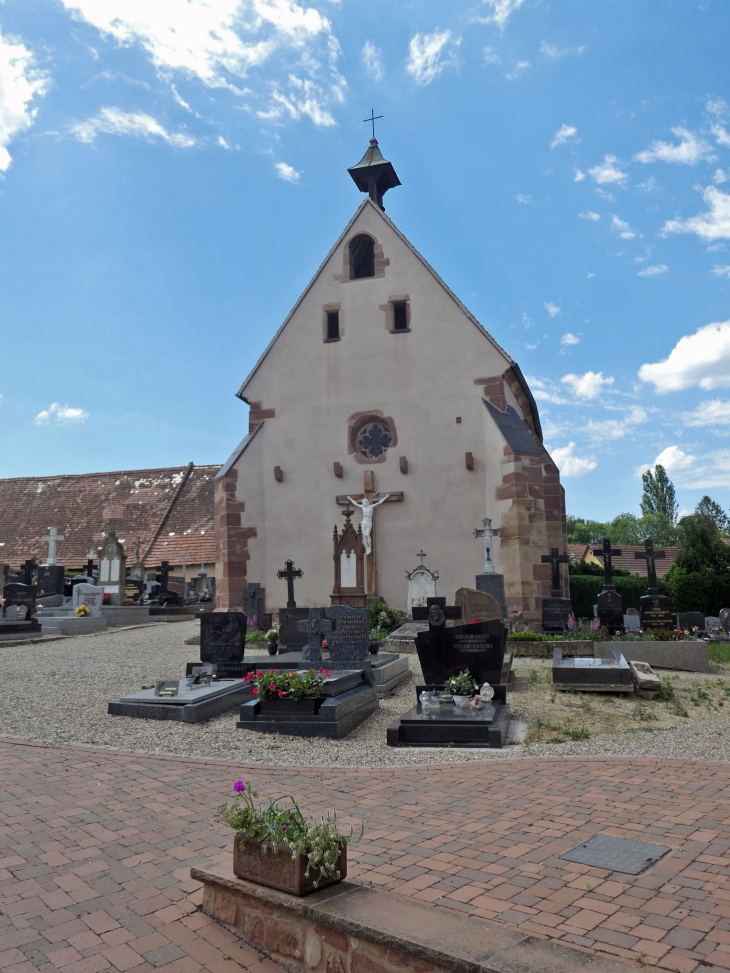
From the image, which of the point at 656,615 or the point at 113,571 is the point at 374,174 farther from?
the point at 656,615

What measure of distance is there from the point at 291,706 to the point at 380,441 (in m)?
12.8

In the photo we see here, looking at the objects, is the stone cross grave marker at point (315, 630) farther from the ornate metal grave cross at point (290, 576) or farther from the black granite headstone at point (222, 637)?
the ornate metal grave cross at point (290, 576)

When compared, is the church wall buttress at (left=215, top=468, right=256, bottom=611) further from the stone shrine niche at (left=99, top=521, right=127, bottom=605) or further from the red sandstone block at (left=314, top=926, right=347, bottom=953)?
the red sandstone block at (left=314, top=926, right=347, bottom=953)

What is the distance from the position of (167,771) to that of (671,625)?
12033mm

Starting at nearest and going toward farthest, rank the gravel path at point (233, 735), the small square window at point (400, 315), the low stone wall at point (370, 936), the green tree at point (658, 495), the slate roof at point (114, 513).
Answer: the low stone wall at point (370, 936)
the gravel path at point (233, 735)
the small square window at point (400, 315)
the slate roof at point (114, 513)
the green tree at point (658, 495)

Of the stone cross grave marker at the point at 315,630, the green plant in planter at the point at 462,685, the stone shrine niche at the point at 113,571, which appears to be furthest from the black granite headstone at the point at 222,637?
the stone shrine niche at the point at 113,571

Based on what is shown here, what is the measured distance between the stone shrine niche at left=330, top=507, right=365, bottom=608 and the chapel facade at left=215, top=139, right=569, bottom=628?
617 millimetres

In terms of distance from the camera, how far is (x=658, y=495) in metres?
79.6

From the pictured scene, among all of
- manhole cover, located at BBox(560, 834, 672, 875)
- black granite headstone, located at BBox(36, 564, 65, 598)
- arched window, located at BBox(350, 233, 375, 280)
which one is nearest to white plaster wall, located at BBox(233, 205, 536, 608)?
arched window, located at BBox(350, 233, 375, 280)

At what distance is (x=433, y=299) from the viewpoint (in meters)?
20.2

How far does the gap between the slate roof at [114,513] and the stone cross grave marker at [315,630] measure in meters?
21.5

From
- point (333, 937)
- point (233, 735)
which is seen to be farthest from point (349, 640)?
point (333, 937)

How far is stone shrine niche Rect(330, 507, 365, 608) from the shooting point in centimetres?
1745

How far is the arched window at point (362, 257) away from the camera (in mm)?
21469
